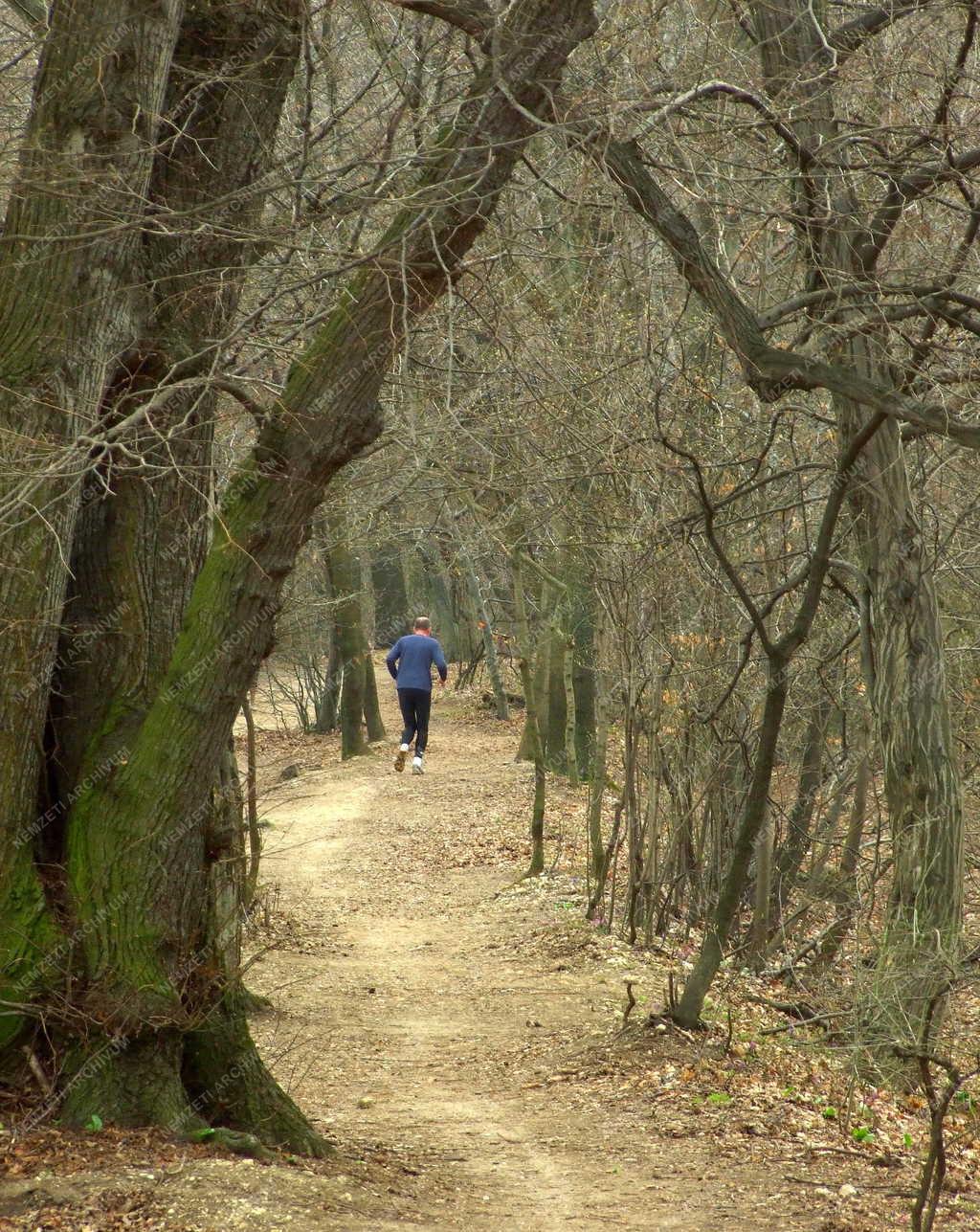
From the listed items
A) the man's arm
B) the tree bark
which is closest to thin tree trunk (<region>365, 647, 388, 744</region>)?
the man's arm

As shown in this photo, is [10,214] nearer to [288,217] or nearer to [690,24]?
[288,217]

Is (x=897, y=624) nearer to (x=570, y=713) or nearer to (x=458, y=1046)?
(x=458, y=1046)

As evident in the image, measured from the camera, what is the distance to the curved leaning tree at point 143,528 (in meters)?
4.73

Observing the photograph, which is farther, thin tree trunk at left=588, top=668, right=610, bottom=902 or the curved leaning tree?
thin tree trunk at left=588, top=668, right=610, bottom=902

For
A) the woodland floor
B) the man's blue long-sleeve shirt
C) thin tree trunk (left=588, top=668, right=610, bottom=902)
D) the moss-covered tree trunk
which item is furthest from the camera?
the man's blue long-sleeve shirt

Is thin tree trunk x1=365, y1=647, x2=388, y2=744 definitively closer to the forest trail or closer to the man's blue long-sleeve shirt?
the man's blue long-sleeve shirt

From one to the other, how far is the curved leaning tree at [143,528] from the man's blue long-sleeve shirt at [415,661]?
11.6 m

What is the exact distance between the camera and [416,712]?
17.7 metres

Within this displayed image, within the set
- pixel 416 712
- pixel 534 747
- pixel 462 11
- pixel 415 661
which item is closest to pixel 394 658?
pixel 415 661

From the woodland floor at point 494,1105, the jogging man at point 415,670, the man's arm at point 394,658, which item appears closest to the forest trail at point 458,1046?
the woodland floor at point 494,1105

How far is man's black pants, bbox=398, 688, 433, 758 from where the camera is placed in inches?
680

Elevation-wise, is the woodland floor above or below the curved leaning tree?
below

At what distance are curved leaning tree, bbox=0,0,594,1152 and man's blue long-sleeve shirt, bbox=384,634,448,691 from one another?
11.6 m

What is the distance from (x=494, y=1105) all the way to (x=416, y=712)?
10810mm
